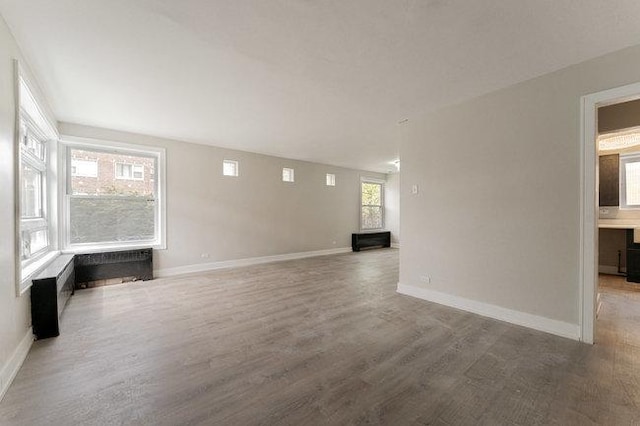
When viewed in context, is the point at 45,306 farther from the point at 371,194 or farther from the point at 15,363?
the point at 371,194

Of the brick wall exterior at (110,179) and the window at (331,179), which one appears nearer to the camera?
the brick wall exterior at (110,179)

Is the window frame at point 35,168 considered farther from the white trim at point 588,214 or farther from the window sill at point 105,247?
the white trim at point 588,214

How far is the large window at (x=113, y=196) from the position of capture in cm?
430

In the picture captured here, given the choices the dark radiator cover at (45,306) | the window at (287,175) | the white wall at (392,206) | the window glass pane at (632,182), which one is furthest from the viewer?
the white wall at (392,206)

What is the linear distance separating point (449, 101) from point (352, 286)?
299 cm

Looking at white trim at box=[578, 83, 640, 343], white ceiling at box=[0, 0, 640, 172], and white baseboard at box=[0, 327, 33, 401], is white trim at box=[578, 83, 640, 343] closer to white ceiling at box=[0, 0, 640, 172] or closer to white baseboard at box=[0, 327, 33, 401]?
white ceiling at box=[0, 0, 640, 172]

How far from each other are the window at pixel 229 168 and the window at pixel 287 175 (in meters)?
1.25

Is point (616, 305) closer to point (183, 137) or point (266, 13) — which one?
point (266, 13)

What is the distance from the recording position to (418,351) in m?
2.27

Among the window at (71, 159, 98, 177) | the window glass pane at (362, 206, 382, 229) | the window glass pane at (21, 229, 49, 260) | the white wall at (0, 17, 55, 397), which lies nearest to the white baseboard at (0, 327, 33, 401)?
the white wall at (0, 17, 55, 397)

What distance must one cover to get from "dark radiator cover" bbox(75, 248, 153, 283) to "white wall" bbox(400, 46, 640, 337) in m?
4.45

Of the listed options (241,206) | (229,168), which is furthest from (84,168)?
(241,206)

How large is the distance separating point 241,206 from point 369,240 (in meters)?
4.29

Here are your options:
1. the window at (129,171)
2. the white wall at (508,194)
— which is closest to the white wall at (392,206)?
the white wall at (508,194)
